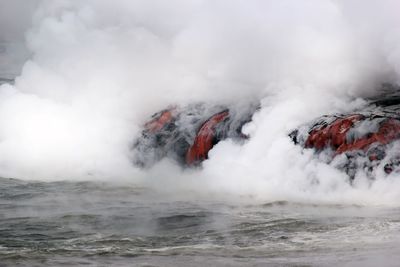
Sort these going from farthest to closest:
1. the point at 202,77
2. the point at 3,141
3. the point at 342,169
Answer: the point at 3,141 < the point at 202,77 < the point at 342,169

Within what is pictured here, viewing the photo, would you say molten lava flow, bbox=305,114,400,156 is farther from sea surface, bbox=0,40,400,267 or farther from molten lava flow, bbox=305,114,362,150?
sea surface, bbox=0,40,400,267

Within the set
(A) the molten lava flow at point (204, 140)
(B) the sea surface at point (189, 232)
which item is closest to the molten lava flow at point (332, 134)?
(B) the sea surface at point (189, 232)

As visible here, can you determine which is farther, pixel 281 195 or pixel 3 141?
pixel 3 141

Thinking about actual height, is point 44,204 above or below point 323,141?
below

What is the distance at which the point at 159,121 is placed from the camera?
14102 millimetres

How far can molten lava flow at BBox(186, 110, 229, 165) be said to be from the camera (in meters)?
12.1

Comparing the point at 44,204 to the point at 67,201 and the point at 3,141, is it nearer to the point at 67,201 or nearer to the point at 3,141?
the point at 67,201

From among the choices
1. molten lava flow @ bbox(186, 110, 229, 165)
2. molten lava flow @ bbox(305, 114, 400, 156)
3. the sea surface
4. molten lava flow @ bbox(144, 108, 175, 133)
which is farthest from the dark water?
molten lava flow @ bbox(144, 108, 175, 133)

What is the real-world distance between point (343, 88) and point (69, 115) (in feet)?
23.6

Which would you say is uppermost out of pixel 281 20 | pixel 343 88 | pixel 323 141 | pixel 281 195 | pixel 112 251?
pixel 281 20

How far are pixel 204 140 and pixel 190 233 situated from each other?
15.3ft

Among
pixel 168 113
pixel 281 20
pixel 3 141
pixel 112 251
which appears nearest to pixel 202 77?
pixel 168 113

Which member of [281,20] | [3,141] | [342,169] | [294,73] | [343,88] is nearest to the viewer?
[342,169]

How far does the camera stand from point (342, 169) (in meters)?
9.45
